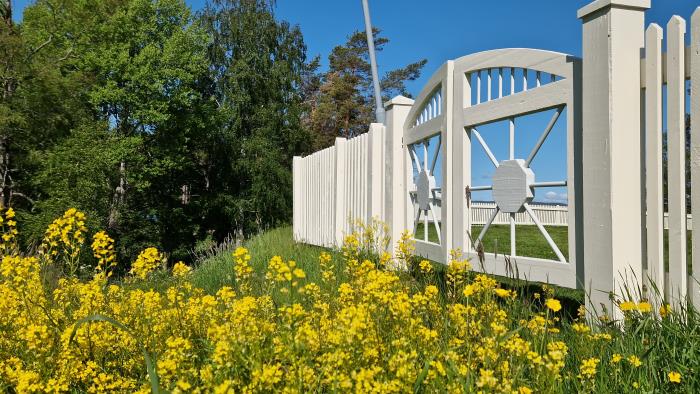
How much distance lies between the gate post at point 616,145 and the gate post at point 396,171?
286 centimetres

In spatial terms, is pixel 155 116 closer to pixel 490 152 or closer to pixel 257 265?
pixel 257 265

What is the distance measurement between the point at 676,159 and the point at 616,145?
0.29 m

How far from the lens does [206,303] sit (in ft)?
7.42

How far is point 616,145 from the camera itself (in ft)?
9.45

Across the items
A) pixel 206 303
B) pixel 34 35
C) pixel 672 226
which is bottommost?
pixel 206 303

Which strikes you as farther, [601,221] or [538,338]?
[601,221]

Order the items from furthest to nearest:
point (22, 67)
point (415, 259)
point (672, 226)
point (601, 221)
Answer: point (22, 67) → point (415, 259) → point (601, 221) → point (672, 226)

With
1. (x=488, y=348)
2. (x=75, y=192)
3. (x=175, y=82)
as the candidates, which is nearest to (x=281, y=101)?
(x=175, y=82)

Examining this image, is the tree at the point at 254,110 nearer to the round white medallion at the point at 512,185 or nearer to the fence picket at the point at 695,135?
the round white medallion at the point at 512,185

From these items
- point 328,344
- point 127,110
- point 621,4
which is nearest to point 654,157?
point 621,4

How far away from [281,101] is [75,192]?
29.0 ft

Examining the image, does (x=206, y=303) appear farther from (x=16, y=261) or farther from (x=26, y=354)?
(x=16, y=261)

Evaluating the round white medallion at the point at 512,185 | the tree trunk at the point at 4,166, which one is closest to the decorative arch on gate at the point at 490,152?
the round white medallion at the point at 512,185

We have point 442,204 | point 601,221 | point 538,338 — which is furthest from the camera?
point 442,204
